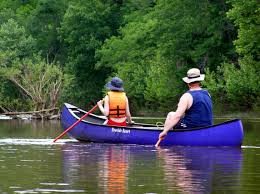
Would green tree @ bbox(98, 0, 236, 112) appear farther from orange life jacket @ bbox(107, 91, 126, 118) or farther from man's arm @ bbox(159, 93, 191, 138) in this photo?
man's arm @ bbox(159, 93, 191, 138)

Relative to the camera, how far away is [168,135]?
20.5m

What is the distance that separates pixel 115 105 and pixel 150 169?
7.14m

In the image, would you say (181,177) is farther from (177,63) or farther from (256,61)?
(177,63)

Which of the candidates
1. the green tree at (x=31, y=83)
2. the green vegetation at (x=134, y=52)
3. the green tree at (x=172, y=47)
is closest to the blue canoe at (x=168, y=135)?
the green tree at (x=31, y=83)

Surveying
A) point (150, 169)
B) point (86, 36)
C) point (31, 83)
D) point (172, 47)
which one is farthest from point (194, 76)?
point (86, 36)

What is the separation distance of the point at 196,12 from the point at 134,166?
41.2 m

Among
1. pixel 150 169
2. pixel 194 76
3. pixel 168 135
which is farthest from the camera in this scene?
pixel 168 135

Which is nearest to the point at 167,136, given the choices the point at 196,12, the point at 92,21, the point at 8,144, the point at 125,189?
the point at 8,144

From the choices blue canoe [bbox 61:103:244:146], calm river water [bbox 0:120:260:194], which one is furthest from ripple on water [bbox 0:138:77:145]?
blue canoe [bbox 61:103:244:146]

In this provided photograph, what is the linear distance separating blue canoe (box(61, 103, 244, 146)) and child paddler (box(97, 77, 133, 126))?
49 centimetres

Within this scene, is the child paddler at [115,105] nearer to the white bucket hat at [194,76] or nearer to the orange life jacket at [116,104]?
the orange life jacket at [116,104]

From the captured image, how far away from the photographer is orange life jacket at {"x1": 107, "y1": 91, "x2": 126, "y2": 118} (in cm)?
2202

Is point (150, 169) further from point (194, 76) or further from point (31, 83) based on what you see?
point (31, 83)

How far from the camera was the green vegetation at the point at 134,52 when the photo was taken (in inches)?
1890
